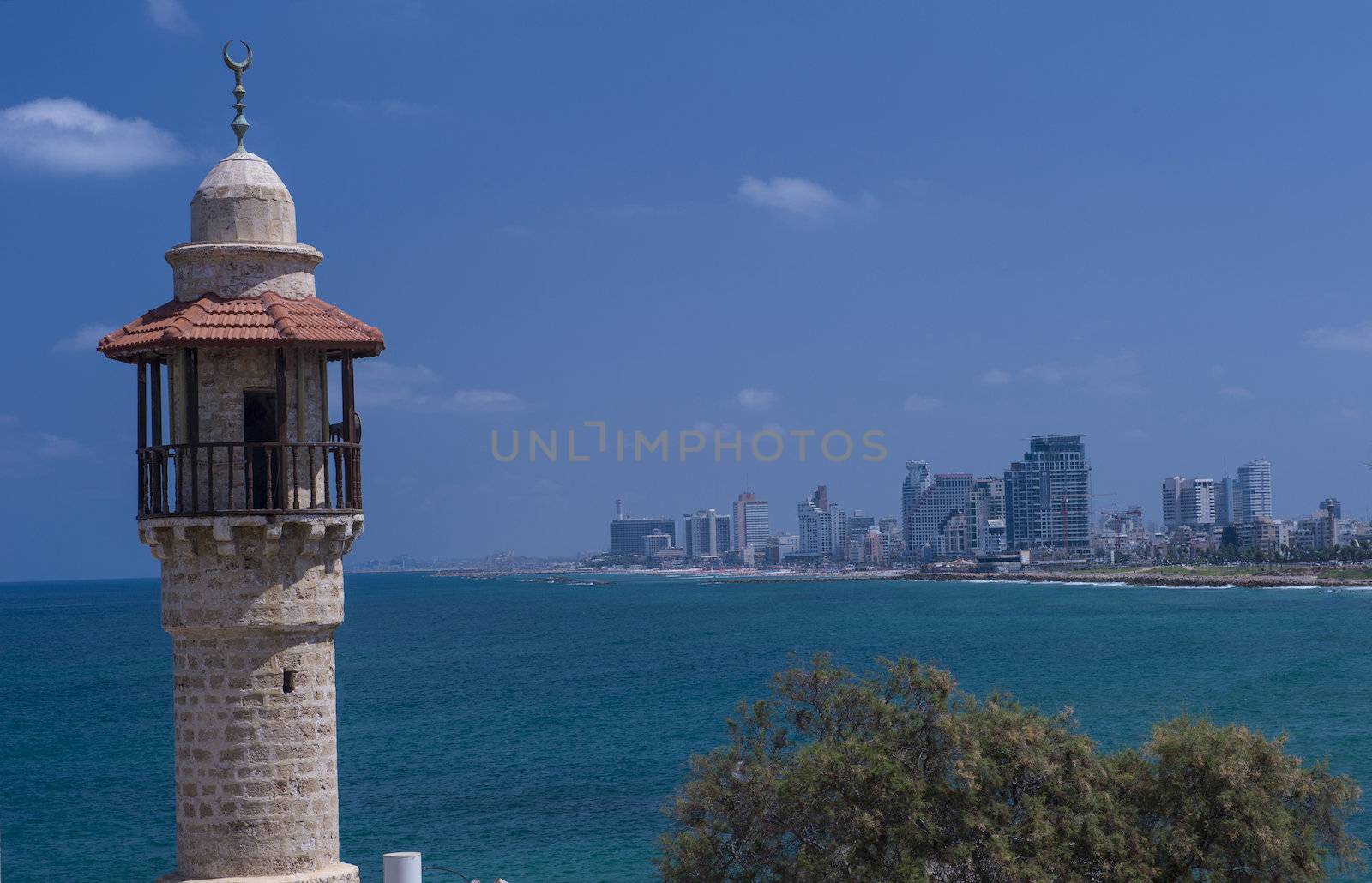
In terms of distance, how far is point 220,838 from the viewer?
12.8 metres

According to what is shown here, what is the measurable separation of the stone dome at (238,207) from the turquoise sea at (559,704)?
508 inches

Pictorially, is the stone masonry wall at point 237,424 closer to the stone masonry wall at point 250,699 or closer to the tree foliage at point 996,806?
the stone masonry wall at point 250,699

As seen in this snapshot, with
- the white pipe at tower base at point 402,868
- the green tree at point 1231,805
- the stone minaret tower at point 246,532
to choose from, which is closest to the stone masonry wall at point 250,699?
the stone minaret tower at point 246,532

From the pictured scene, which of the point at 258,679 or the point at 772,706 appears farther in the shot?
the point at 772,706

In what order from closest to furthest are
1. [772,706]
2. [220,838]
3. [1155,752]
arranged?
1. [220,838]
2. [1155,752]
3. [772,706]

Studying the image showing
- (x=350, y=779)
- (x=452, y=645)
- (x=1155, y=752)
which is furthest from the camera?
(x=452, y=645)

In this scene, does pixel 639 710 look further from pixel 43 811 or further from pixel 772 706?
pixel 772 706

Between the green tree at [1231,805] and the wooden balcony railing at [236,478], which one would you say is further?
the green tree at [1231,805]

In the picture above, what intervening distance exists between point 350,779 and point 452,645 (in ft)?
202

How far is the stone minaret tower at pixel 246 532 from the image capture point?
1287 cm

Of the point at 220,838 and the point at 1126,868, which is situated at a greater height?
the point at 220,838

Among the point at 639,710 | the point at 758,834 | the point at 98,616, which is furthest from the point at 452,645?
the point at 758,834

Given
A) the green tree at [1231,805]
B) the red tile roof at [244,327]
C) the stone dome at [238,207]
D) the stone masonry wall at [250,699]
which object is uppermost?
the stone dome at [238,207]

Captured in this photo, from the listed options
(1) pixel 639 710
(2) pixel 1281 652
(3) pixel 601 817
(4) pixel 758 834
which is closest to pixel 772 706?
(4) pixel 758 834
